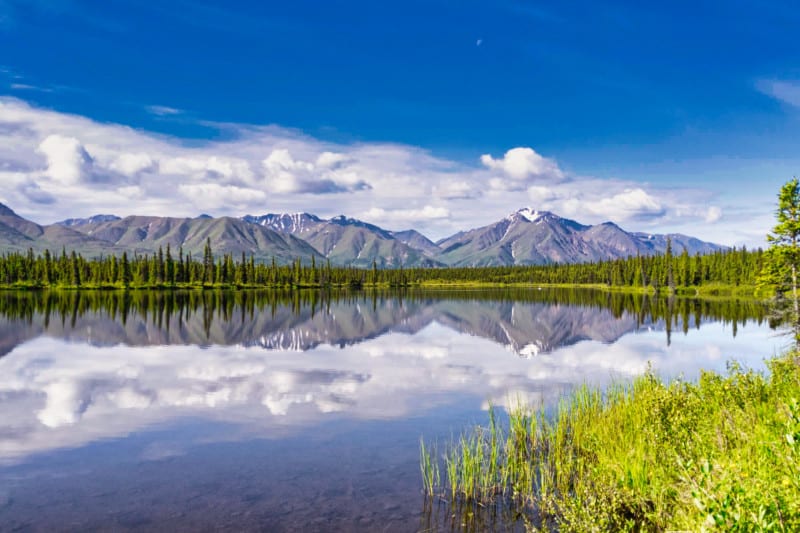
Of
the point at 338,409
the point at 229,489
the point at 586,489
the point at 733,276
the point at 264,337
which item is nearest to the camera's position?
the point at 586,489

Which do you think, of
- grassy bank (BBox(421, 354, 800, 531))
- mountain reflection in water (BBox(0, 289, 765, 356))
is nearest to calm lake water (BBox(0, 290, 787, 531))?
mountain reflection in water (BBox(0, 289, 765, 356))

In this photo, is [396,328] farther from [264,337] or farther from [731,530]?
[731,530]

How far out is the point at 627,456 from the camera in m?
15.3

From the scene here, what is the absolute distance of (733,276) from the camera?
175250 mm

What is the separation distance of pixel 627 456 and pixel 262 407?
20855mm

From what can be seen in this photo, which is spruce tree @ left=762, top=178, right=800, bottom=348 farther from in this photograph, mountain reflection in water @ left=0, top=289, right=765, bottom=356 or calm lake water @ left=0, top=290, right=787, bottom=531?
mountain reflection in water @ left=0, top=289, right=765, bottom=356

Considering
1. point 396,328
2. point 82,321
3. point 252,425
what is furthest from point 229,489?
point 82,321

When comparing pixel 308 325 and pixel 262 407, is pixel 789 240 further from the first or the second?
pixel 308 325

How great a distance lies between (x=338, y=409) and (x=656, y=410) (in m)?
17.8

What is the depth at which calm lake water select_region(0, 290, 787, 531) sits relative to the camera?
1627cm

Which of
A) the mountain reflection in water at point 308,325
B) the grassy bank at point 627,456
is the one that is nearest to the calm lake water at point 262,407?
the mountain reflection in water at point 308,325

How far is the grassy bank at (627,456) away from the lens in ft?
36.9

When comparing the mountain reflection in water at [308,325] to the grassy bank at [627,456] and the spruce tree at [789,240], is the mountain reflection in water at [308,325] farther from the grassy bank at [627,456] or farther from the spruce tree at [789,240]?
the grassy bank at [627,456]

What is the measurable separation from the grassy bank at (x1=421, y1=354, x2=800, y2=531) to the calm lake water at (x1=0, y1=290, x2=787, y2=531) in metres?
1.66
